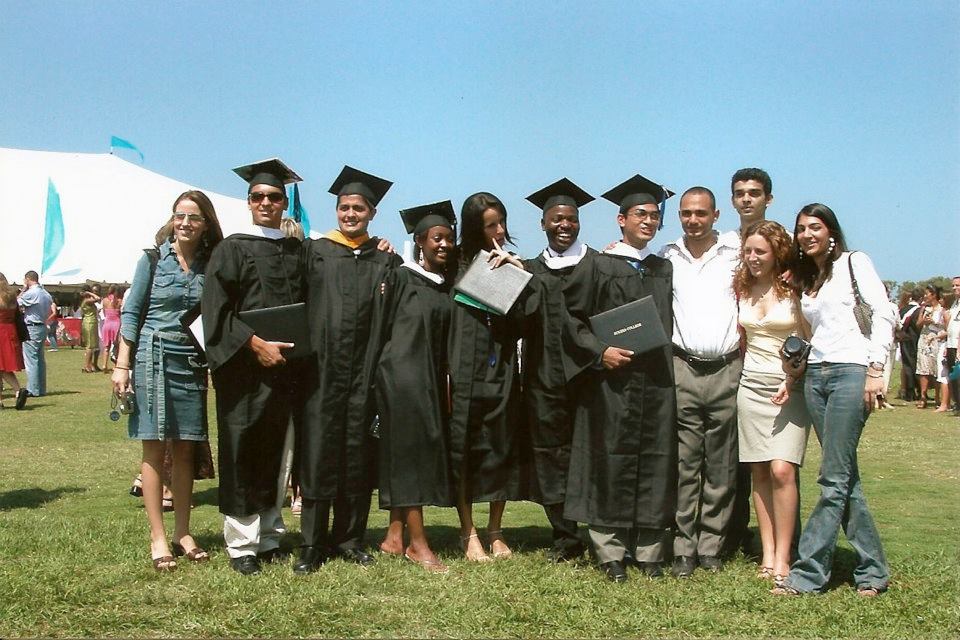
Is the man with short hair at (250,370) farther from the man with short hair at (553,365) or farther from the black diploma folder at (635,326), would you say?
the black diploma folder at (635,326)

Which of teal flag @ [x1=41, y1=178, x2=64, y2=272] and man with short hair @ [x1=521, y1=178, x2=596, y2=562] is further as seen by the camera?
teal flag @ [x1=41, y1=178, x2=64, y2=272]

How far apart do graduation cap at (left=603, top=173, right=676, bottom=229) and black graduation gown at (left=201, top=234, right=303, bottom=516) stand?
192 cm

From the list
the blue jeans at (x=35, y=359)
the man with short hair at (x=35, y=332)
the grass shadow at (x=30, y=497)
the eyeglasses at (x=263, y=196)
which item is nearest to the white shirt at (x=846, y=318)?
the eyeglasses at (x=263, y=196)

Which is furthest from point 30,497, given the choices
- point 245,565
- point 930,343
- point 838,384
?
point 930,343

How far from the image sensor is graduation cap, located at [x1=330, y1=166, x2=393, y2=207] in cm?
528

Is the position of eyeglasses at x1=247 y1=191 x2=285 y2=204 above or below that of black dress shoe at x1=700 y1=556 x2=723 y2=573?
above

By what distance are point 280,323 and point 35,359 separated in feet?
37.9

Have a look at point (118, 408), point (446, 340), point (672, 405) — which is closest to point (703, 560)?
point (672, 405)

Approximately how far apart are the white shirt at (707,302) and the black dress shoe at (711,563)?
1.14m

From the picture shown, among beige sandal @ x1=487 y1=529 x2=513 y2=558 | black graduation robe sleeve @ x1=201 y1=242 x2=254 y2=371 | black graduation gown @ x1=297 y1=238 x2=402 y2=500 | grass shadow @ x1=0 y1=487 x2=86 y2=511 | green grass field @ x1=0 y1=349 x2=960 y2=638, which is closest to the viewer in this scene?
green grass field @ x1=0 y1=349 x2=960 y2=638

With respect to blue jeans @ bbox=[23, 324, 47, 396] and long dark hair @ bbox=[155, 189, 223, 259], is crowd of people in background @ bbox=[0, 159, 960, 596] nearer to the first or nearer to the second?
long dark hair @ bbox=[155, 189, 223, 259]

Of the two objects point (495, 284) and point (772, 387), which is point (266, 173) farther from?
point (772, 387)

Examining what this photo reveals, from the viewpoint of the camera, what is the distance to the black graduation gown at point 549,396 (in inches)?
209

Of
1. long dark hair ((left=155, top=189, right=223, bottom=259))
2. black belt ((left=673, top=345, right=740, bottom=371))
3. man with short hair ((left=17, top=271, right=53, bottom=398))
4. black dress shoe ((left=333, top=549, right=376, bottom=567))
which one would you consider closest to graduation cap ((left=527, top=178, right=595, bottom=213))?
black belt ((left=673, top=345, right=740, bottom=371))
